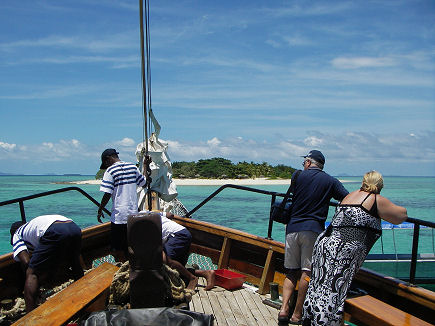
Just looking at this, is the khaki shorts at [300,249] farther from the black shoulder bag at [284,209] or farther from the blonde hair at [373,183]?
the blonde hair at [373,183]

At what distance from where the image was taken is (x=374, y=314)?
10.8 ft

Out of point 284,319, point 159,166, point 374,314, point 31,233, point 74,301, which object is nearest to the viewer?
point 374,314

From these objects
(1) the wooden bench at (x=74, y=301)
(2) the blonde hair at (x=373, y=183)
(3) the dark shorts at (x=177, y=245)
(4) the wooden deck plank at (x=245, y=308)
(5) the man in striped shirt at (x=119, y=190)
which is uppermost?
(2) the blonde hair at (x=373, y=183)

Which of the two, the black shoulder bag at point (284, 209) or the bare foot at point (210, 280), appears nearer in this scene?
the black shoulder bag at point (284, 209)

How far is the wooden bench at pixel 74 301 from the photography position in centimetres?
336

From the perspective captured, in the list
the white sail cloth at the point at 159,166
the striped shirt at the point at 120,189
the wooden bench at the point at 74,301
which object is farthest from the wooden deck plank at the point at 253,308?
the white sail cloth at the point at 159,166

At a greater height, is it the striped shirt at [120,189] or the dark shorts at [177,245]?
the striped shirt at [120,189]

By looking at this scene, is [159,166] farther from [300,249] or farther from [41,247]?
[300,249]

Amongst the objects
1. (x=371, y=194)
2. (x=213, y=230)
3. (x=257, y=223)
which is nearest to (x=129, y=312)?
(x=371, y=194)

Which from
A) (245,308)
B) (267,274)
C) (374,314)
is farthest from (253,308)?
(374,314)

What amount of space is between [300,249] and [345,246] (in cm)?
90

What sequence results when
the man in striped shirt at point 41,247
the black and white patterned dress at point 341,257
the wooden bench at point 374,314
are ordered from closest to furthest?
1. the wooden bench at point 374,314
2. the black and white patterned dress at point 341,257
3. the man in striped shirt at point 41,247

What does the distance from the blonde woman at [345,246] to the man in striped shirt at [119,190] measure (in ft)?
8.13

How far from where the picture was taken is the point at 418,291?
359cm
